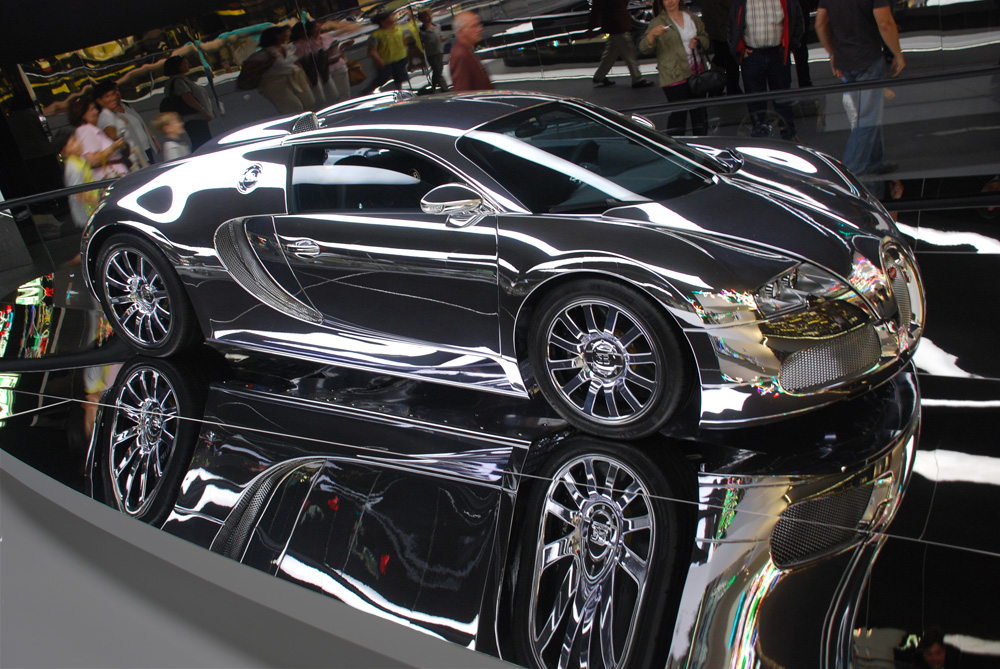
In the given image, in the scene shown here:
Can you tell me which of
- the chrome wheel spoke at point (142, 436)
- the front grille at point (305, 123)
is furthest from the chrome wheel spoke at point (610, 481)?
the front grille at point (305, 123)

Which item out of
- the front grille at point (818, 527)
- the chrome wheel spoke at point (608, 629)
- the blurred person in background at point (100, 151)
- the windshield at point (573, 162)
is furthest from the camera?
the blurred person in background at point (100, 151)

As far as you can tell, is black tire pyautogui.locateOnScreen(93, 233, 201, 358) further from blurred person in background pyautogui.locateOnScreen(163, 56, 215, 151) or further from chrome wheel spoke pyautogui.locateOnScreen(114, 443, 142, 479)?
blurred person in background pyautogui.locateOnScreen(163, 56, 215, 151)

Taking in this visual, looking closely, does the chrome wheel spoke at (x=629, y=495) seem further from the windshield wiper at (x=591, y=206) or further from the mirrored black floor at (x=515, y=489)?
the windshield wiper at (x=591, y=206)

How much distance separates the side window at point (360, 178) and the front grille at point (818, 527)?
172cm

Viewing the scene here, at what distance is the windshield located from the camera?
308 cm

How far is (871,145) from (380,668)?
4.98 metres

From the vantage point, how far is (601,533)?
2.47 metres

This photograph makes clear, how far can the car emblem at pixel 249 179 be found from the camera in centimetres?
376

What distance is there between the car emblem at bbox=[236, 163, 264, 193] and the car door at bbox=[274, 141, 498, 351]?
0.23 m

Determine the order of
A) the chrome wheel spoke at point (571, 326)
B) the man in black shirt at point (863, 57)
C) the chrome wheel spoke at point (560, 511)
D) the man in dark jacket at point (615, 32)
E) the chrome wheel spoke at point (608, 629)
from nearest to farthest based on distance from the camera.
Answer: the chrome wheel spoke at point (608, 629) → the chrome wheel spoke at point (560, 511) → the chrome wheel spoke at point (571, 326) → the man in black shirt at point (863, 57) → the man in dark jacket at point (615, 32)

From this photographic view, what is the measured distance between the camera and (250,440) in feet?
11.1

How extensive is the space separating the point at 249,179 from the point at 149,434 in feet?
4.04

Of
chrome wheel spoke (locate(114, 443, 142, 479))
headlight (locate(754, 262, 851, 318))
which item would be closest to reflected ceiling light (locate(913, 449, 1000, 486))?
headlight (locate(754, 262, 851, 318))

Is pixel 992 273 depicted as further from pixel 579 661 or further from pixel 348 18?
pixel 348 18
